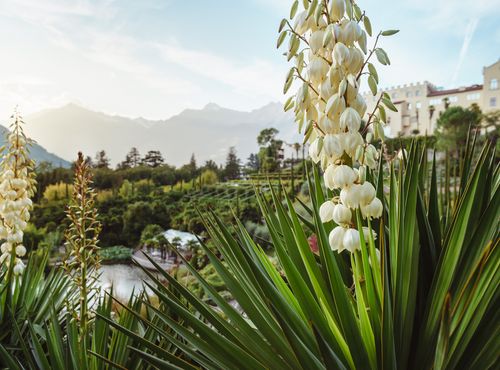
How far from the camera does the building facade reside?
2978 cm

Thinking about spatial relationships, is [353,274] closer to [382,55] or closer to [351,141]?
[351,141]

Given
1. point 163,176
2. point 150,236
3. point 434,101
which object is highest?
point 434,101

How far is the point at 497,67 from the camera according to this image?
29.3 metres

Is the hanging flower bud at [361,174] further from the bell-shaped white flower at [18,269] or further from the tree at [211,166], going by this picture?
the tree at [211,166]

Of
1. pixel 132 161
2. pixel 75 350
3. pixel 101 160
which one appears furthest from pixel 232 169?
pixel 75 350

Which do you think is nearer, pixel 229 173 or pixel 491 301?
pixel 491 301

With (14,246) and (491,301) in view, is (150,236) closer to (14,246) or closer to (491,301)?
(14,246)

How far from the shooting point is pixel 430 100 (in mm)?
34438

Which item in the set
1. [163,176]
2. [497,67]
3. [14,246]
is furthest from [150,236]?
[497,67]

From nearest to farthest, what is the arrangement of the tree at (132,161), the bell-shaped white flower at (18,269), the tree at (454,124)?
the bell-shaped white flower at (18,269) < the tree at (132,161) < the tree at (454,124)

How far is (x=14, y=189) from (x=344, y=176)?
203 cm

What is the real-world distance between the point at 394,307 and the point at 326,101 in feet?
1.56

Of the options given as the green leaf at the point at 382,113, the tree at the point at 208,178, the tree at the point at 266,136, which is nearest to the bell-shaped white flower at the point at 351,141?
the green leaf at the point at 382,113

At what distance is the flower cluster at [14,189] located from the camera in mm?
2088
